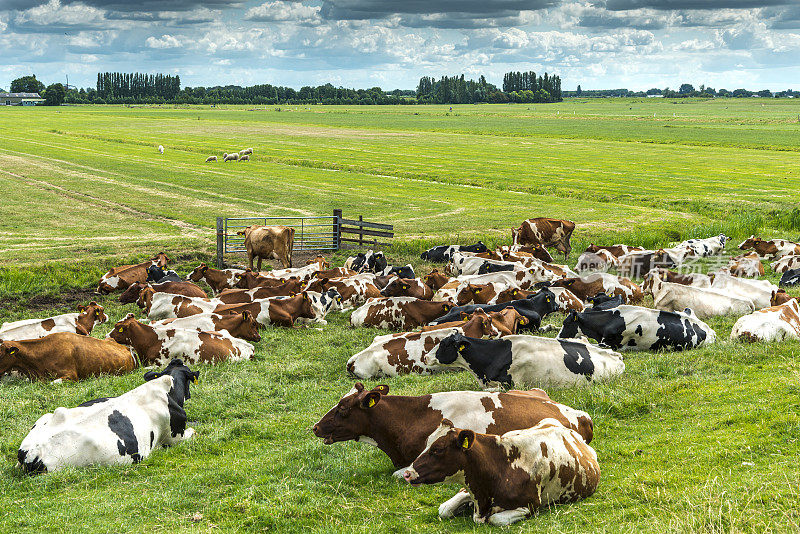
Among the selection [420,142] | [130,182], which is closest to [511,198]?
[130,182]

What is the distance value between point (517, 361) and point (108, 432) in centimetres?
611

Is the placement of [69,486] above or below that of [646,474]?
below

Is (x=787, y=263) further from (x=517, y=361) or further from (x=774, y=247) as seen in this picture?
(x=517, y=361)

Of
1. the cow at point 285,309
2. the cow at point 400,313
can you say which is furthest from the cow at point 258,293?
the cow at point 400,313

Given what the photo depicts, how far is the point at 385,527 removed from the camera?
7098mm

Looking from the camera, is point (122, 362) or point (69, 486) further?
point (122, 362)

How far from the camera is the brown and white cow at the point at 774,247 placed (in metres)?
23.9

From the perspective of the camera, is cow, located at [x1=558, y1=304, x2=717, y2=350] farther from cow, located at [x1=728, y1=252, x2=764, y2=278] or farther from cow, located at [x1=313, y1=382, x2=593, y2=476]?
cow, located at [x1=728, y1=252, x2=764, y2=278]

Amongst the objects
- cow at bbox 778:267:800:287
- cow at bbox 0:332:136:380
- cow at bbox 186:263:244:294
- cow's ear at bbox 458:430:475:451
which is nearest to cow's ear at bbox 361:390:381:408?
cow's ear at bbox 458:430:475:451

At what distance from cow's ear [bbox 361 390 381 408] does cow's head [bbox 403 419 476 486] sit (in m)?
1.47

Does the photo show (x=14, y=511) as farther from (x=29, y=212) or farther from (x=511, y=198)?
(x=511, y=198)

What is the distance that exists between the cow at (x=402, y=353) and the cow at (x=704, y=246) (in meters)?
14.2

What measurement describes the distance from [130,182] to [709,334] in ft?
140

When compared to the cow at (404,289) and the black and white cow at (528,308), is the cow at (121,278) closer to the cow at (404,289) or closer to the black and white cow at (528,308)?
the cow at (404,289)
